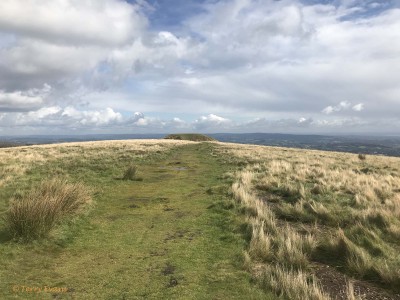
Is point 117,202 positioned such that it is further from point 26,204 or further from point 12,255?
point 12,255

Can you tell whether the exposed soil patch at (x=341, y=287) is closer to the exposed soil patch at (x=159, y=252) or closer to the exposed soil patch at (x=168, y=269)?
the exposed soil patch at (x=168, y=269)

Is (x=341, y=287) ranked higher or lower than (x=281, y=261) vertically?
lower

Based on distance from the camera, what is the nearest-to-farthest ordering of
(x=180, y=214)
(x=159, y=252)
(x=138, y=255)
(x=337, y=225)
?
(x=138, y=255)
(x=159, y=252)
(x=337, y=225)
(x=180, y=214)

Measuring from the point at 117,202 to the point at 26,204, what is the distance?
5.04 m

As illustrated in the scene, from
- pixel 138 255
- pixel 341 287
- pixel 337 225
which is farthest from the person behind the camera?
pixel 337 225

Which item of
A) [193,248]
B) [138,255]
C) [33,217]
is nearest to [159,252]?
[138,255]

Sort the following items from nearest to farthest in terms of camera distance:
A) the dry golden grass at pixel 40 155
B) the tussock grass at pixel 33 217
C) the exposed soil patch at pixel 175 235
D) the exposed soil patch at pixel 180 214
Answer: the tussock grass at pixel 33 217 → the exposed soil patch at pixel 175 235 → the exposed soil patch at pixel 180 214 → the dry golden grass at pixel 40 155

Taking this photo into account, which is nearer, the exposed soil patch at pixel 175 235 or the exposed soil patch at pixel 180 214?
the exposed soil patch at pixel 175 235

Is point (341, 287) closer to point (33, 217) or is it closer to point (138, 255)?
point (138, 255)

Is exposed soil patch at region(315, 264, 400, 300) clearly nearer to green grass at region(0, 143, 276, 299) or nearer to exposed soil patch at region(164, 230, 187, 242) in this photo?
green grass at region(0, 143, 276, 299)

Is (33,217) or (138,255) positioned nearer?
(138,255)

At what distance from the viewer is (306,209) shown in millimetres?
12930

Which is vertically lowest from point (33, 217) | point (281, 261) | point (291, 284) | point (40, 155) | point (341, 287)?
point (341, 287)

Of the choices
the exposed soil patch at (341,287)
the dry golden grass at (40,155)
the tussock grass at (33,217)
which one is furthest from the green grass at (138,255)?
the dry golden grass at (40,155)
